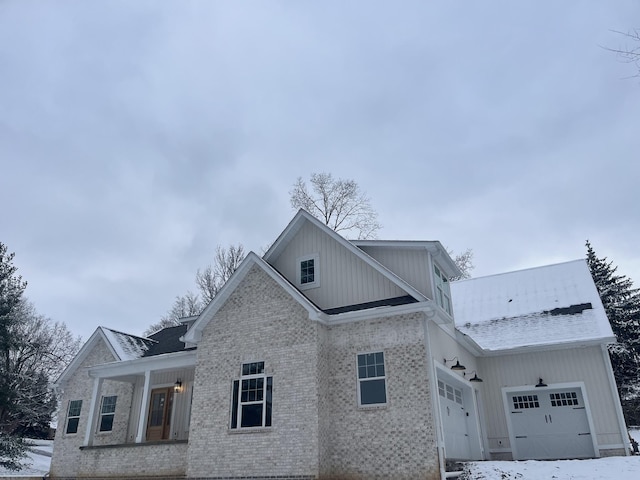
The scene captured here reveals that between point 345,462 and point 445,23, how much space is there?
1235 centimetres

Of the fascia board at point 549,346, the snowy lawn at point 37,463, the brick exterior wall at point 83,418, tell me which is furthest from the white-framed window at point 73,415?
the fascia board at point 549,346

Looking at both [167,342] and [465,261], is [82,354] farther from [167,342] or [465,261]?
[465,261]

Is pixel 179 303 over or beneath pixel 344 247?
over

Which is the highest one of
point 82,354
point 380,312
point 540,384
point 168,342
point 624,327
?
point 624,327

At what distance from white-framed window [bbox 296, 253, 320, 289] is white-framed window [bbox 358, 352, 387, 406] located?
126 inches

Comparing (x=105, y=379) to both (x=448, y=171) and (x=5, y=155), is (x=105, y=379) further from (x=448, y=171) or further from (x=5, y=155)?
(x=448, y=171)

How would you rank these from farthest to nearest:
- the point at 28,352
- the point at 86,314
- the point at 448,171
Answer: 1. the point at 86,314
2. the point at 28,352
3. the point at 448,171

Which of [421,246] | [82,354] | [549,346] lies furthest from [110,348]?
[549,346]

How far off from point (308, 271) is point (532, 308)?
9.87 metres

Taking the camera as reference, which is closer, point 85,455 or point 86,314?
point 85,455

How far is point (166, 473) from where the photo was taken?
1380cm

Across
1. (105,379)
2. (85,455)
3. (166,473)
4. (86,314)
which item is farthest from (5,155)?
(86,314)

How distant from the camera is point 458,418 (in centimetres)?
1402

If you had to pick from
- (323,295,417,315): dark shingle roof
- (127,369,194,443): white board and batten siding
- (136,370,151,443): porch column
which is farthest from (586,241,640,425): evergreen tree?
(136,370,151,443): porch column
